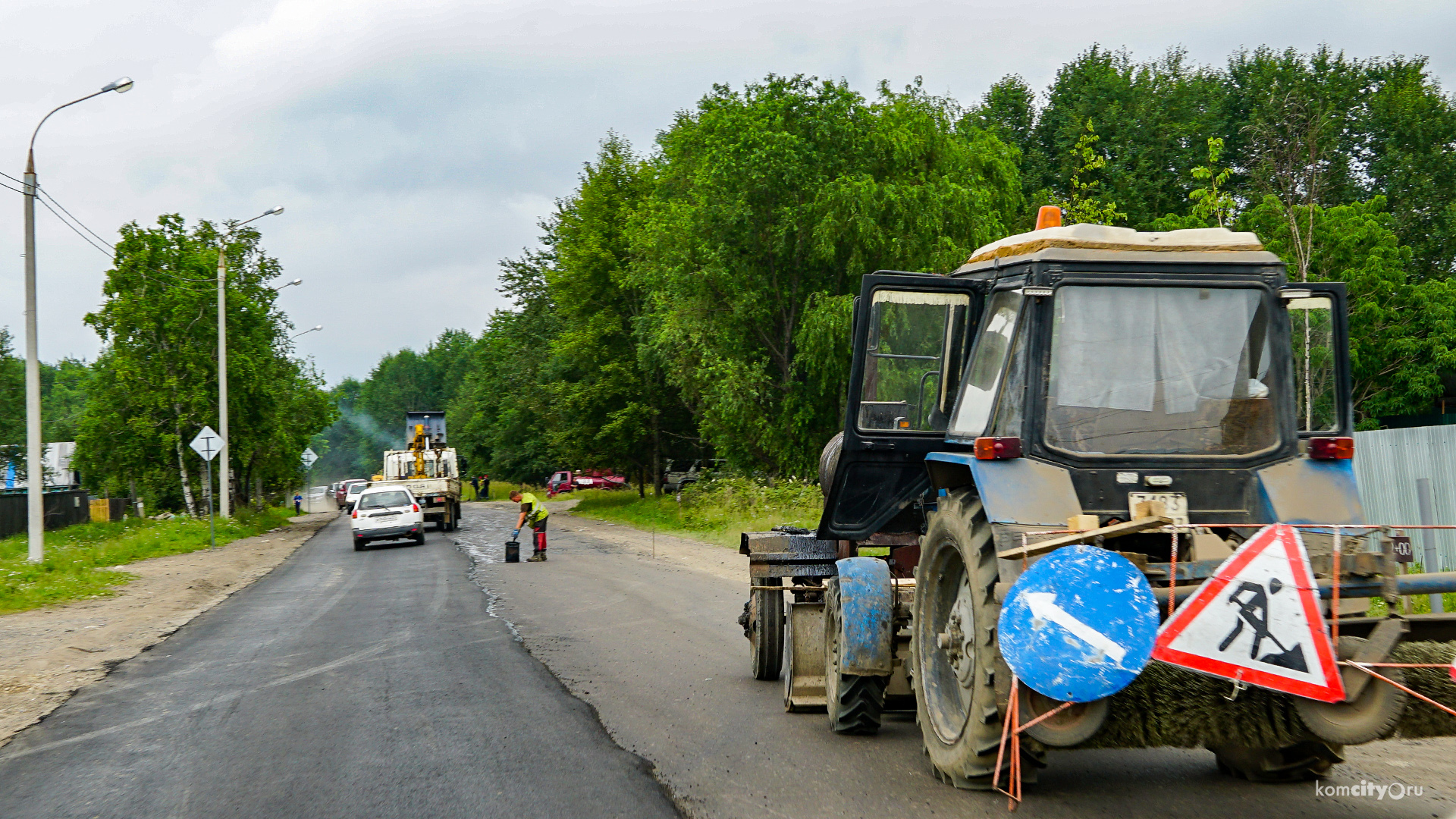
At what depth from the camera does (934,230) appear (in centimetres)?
3055

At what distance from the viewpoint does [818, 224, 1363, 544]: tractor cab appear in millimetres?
5109

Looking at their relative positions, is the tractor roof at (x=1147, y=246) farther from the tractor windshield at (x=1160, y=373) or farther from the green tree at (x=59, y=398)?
the green tree at (x=59, y=398)

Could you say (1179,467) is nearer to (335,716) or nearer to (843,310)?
(335,716)

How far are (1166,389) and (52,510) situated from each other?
4662cm

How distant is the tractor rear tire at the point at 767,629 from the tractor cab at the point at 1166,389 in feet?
11.0

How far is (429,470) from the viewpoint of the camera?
41469 millimetres

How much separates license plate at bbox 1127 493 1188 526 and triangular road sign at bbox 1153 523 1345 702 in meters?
0.71

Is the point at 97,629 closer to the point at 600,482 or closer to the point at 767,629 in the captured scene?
the point at 767,629

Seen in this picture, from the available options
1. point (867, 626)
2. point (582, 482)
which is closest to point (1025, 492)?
point (867, 626)

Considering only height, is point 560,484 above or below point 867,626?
above

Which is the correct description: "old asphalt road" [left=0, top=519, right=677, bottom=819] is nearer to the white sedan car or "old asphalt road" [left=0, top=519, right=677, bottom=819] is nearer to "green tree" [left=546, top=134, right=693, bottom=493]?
the white sedan car

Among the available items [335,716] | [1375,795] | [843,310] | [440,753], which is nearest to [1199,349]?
[1375,795]

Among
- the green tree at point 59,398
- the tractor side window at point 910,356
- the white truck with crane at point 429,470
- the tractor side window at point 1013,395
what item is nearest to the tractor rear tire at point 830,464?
the tractor side window at point 910,356

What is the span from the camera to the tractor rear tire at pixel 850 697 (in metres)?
6.74
